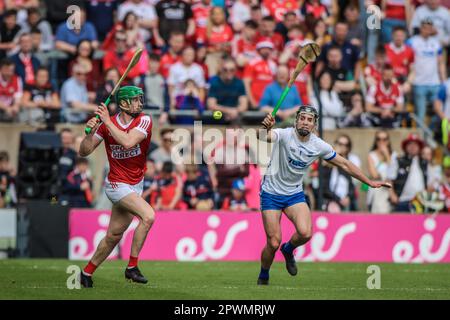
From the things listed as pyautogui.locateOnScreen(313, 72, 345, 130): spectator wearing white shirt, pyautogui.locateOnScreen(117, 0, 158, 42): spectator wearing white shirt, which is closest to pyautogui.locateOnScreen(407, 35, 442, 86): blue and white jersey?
pyautogui.locateOnScreen(313, 72, 345, 130): spectator wearing white shirt

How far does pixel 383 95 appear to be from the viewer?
23.5 metres

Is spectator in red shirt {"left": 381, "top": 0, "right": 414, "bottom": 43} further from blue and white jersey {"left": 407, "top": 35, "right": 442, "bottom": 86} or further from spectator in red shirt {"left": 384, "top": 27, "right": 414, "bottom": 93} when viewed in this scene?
blue and white jersey {"left": 407, "top": 35, "right": 442, "bottom": 86}

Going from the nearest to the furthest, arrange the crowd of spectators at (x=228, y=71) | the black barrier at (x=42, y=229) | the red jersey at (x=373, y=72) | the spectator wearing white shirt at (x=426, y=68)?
the black barrier at (x=42, y=229)
the crowd of spectators at (x=228, y=71)
the red jersey at (x=373, y=72)
the spectator wearing white shirt at (x=426, y=68)

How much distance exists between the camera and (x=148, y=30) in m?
24.0

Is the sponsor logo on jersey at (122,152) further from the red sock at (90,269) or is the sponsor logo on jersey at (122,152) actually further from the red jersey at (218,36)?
the red jersey at (218,36)

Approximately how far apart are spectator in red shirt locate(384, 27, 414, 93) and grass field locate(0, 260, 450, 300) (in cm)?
621

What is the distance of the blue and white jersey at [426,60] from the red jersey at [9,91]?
27.7 feet

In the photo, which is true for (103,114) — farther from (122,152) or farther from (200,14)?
(200,14)

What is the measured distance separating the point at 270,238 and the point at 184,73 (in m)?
9.04

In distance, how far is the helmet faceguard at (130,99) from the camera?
1365 cm

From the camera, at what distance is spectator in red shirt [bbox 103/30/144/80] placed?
2248 centimetres

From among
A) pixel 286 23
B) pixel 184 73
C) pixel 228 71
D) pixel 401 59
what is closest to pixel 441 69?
pixel 401 59

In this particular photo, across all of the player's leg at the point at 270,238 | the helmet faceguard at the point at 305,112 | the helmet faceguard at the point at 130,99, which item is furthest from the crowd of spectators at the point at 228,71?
the helmet faceguard at the point at 130,99
